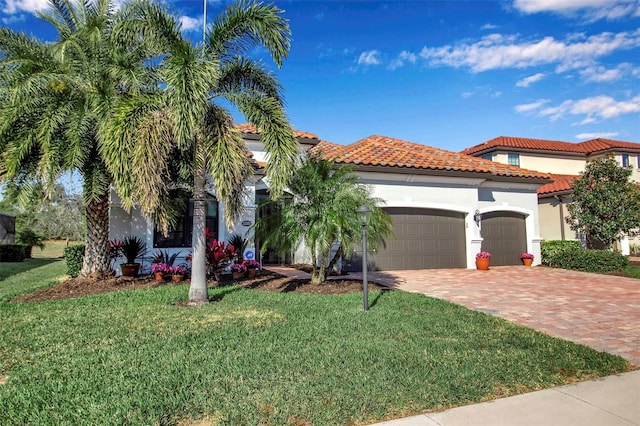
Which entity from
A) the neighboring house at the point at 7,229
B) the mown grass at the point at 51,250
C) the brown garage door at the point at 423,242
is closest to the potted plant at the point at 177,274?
the brown garage door at the point at 423,242

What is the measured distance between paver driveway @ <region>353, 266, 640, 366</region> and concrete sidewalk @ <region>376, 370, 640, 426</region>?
148cm

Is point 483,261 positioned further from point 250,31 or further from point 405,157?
point 250,31

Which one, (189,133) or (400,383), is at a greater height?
(189,133)

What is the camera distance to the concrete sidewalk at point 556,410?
10.7 ft

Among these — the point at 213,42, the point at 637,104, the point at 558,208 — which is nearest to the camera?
the point at 213,42

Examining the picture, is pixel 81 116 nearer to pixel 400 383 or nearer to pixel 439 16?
pixel 400 383

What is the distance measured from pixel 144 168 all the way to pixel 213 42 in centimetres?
318

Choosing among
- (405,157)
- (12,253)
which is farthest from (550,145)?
(12,253)

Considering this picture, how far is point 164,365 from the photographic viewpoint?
4379 mm

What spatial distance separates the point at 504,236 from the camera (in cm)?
1720

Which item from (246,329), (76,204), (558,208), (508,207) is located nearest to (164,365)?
(246,329)

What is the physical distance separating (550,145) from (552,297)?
997 inches

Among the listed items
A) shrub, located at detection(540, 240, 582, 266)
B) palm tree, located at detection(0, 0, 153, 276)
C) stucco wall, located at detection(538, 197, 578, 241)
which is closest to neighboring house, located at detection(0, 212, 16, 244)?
Result: palm tree, located at detection(0, 0, 153, 276)

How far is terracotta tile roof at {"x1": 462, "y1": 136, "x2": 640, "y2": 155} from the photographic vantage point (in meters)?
27.9
